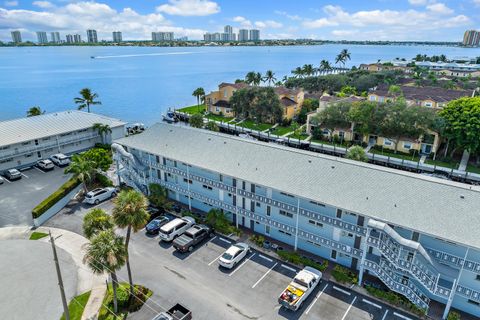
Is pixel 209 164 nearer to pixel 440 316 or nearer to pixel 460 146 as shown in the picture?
pixel 440 316

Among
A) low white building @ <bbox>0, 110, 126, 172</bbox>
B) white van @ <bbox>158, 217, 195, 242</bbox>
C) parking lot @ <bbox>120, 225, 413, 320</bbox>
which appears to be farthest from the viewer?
low white building @ <bbox>0, 110, 126, 172</bbox>

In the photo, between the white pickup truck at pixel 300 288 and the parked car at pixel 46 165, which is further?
the parked car at pixel 46 165

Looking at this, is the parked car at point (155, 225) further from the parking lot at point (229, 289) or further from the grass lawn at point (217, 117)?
the grass lawn at point (217, 117)

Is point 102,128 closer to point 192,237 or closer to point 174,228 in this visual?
point 174,228

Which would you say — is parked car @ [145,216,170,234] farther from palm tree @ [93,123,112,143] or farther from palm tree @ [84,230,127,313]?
palm tree @ [93,123,112,143]

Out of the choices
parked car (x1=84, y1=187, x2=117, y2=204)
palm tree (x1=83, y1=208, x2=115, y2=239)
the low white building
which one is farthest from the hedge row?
palm tree (x1=83, y1=208, x2=115, y2=239)

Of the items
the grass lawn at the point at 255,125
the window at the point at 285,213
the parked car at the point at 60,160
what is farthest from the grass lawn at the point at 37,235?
the grass lawn at the point at 255,125
